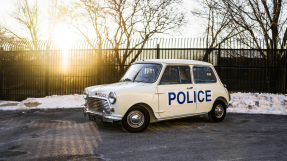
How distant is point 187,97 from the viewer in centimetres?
670

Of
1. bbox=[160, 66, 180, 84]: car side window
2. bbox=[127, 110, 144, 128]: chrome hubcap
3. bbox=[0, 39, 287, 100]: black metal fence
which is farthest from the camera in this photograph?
bbox=[0, 39, 287, 100]: black metal fence

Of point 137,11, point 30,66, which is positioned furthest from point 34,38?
point 30,66

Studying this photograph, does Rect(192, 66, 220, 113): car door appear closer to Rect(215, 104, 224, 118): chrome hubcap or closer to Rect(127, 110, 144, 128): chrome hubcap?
Rect(215, 104, 224, 118): chrome hubcap

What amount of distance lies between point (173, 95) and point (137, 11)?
51.2ft

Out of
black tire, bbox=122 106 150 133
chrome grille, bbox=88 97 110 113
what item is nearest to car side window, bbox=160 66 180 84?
black tire, bbox=122 106 150 133

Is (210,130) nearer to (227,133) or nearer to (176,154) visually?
(227,133)

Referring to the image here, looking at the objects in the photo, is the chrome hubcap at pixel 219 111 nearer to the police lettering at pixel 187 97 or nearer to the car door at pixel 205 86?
the car door at pixel 205 86

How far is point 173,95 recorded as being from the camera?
648 cm

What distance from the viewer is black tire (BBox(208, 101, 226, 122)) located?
7.38 m

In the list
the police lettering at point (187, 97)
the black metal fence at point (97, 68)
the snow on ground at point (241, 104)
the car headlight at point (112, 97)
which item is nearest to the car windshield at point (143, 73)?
the police lettering at point (187, 97)

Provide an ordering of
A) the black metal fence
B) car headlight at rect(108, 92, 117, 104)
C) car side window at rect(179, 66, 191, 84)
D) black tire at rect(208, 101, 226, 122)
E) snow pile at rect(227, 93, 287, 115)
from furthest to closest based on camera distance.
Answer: the black metal fence
snow pile at rect(227, 93, 287, 115)
black tire at rect(208, 101, 226, 122)
car side window at rect(179, 66, 191, 84)
car headlight at rect(108, 92, 117, 104)

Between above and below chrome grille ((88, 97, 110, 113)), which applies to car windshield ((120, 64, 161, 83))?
above

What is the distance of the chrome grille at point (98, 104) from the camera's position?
19.3 ft

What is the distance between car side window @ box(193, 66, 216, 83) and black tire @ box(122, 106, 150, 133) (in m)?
1.81
